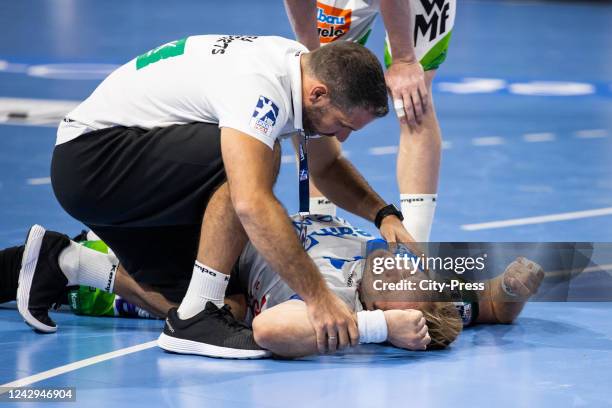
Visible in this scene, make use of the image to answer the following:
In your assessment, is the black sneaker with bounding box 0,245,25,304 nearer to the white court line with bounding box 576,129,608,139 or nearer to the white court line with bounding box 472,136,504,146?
the white court line with bounding box 472,136,504,146

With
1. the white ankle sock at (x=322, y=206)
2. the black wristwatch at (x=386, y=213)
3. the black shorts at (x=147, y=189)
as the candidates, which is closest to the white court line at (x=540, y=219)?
the white ankle sock at (x=322, y=206)

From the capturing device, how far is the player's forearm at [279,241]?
3363 millimetres

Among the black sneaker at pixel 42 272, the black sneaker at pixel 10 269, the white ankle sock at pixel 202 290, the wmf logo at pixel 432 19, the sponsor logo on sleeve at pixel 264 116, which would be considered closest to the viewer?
the sponsor logo on sleeve at pixel 264 116

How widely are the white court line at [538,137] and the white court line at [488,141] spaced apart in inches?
7.2

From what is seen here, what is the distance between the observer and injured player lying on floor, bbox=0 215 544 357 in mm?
3547

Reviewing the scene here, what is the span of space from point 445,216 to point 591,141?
245 cm

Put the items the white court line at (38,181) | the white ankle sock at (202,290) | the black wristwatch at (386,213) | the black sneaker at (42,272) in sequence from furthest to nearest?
the white court line at (38,181) → the black wristwatch at (386,213) → the black sneaker at (42,272) → the white ankle sock at (202,290)

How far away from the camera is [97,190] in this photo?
3826mm

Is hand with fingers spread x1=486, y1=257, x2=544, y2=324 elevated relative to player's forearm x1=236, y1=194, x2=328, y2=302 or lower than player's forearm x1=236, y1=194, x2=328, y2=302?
lower

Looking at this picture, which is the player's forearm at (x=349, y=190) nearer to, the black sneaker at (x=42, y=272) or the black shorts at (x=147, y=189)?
the black shorts at (x=147, y=189)

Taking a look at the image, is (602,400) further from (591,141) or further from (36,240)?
(591,141)

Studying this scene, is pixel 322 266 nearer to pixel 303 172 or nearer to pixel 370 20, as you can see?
pixel 303 172

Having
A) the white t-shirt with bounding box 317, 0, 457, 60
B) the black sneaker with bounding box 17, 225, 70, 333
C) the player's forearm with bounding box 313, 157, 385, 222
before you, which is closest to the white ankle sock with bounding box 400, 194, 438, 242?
the player's forearm with bounding box 313, 157, 385, 222

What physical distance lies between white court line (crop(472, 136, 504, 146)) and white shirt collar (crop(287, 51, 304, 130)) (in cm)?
407
